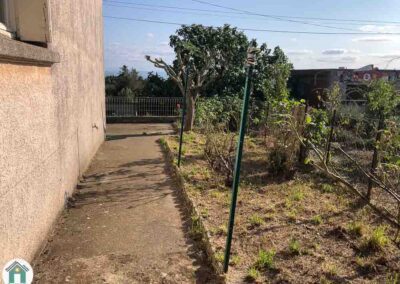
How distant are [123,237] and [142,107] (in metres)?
14.0

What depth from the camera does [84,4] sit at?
769cm

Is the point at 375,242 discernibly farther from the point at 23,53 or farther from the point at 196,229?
the point at 23,53

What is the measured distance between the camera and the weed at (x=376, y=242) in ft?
13.8

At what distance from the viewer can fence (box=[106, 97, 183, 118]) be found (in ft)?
57.6

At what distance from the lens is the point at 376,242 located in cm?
420

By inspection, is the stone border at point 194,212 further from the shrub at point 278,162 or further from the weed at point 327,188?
the weed at point 327,188

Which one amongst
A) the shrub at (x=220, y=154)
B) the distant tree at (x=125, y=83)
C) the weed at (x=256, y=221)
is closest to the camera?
the weed at (x=256, y=221)

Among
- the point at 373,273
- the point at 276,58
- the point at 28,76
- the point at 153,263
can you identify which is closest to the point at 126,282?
the point at 153,263

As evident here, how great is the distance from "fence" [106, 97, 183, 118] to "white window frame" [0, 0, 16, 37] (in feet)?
44.5

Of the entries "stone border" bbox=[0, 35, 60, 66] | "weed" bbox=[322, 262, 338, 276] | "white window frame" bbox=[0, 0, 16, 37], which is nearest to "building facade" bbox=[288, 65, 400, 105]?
"weed" bbox=[322, 262, 338, 276]

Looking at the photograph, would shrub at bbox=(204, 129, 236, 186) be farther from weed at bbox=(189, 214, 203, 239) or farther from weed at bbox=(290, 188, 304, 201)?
weed at bbox=(189, 214, 203, 239)

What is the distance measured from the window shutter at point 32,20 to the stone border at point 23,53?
208 millimetres

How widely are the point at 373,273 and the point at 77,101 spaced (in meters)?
5.44

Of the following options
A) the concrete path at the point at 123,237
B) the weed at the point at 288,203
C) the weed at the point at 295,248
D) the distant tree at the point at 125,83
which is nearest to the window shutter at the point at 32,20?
the concrete path at the point at 123,237
